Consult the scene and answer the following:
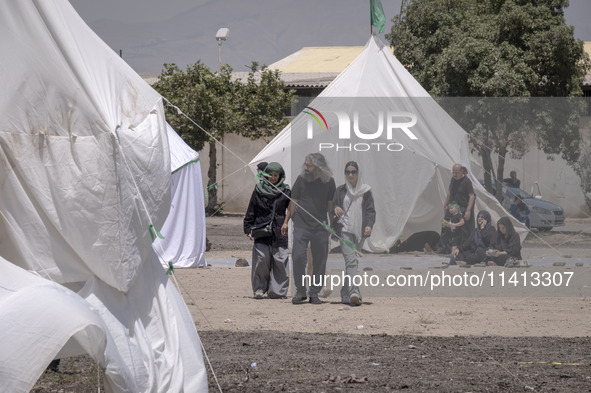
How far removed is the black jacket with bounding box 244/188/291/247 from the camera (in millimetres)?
10211

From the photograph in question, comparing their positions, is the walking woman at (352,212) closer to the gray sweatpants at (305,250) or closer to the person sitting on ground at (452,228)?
the gray sweatpants at (305,250)

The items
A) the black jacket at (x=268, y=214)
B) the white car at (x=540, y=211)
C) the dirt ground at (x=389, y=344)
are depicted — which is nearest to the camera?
the dirt ground at (x=389, y=344)

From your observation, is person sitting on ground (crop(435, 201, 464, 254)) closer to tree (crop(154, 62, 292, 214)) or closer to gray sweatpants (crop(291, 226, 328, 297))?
gray sweatpants (crop(291, 226, 328, 297))

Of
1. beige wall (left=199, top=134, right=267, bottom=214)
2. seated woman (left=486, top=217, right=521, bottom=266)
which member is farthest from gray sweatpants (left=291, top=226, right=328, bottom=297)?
beige wall (left=199, top=134, right=267, bottom=214)

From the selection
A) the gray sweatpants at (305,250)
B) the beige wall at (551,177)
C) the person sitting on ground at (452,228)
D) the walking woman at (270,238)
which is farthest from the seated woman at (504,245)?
the beige wall at (551,177)

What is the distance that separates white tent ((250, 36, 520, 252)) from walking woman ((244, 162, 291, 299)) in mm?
2234

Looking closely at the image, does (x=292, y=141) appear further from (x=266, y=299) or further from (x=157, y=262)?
(x=157, y=262)

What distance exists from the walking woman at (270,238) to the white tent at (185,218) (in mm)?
3336

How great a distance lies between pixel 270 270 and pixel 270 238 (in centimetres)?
41

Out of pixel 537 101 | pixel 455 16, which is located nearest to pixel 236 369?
pixel 537 101

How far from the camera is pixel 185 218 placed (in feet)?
44.9

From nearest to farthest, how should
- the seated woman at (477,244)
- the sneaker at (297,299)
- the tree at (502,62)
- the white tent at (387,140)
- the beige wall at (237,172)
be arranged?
the sneaker at (297,299)
the seated woman at (477,244)
the white tent at (387,140)
the tree at (502,62)
the beige wall at (237,172)

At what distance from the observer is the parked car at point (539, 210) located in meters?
14.8

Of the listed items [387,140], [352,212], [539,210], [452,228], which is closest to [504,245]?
[452,228]
